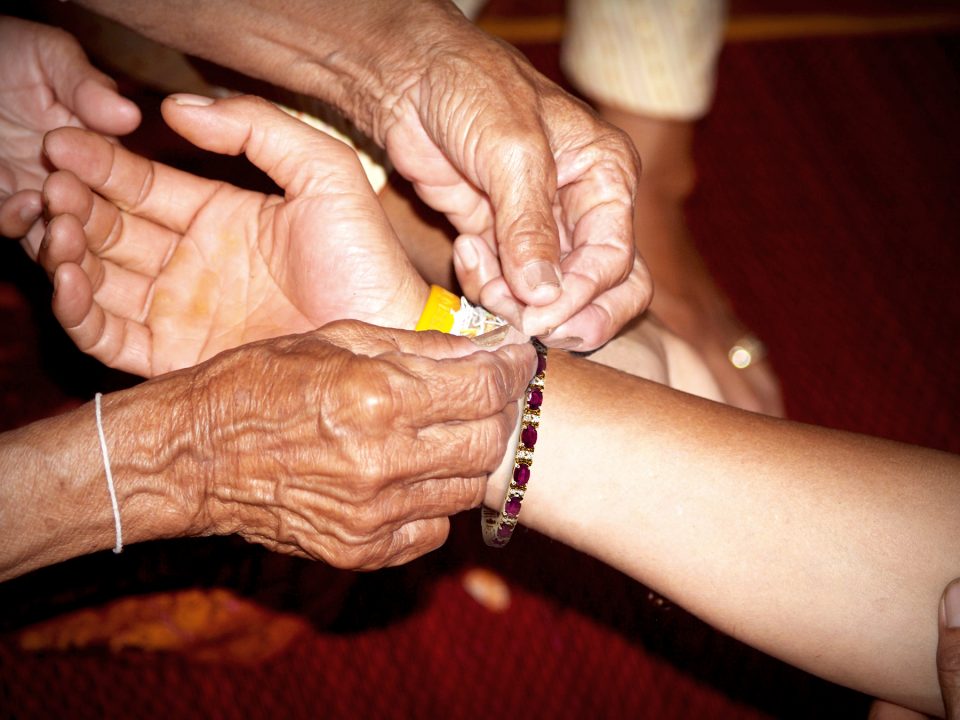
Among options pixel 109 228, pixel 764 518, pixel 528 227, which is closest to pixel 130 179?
pixel 109 228

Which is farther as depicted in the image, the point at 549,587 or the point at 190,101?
the point at 549,587

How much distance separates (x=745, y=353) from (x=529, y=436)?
2.87 ft

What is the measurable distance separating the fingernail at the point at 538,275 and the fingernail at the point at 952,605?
0.50m

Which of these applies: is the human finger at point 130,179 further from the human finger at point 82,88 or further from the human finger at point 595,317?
the human finger at point 595,317

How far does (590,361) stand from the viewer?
984mm

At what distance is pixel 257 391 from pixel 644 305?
483 mm

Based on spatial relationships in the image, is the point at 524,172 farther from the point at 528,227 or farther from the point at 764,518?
the point at 764,518

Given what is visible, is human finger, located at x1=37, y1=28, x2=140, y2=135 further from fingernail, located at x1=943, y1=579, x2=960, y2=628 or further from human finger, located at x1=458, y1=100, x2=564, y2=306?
fingernail, located at x1=943, y1=579, x2=960, y2=628

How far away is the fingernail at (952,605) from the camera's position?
2.43 feet

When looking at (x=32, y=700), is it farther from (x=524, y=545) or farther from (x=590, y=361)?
(x=590, y=361)

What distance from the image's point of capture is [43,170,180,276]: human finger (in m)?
0.91

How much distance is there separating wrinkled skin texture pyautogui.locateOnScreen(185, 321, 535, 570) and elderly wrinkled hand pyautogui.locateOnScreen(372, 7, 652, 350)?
97 millimetres

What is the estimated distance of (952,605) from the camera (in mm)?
743

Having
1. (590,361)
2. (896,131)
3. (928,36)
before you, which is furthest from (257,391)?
(928,36)
